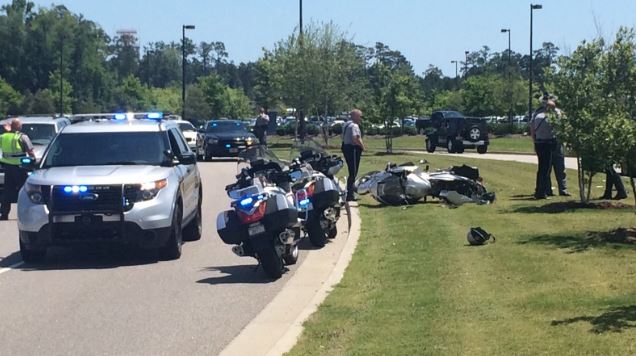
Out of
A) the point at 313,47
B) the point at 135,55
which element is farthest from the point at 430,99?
the point at 135,55

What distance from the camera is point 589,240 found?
12547 mm

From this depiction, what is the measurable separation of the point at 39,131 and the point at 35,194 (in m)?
10.8

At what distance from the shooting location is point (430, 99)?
297ft

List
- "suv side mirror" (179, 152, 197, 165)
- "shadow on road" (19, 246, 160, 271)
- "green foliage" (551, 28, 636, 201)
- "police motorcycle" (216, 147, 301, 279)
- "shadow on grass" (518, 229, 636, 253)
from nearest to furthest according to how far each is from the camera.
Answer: "police motorcycle" (216, 147, 301, 279), "shadow on grass" (518, 229, 636, 253), "shadow on road" (19, 246, 160, 271), "green foliage" (551, 28, 636, 201), "suv side mirror" (179, 152, 197, 165)

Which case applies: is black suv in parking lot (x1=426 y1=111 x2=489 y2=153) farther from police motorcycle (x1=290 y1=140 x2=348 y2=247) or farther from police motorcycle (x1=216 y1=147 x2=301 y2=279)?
police motorcycle (x1=216 y1=147 x2=301 y2=279)

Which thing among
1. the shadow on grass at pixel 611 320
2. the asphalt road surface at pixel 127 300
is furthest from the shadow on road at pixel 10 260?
the shadow on grass at pixel 611 320

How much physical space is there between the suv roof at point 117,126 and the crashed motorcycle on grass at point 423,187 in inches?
194

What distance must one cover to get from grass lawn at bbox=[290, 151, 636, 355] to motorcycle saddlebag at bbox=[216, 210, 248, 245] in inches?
49.6

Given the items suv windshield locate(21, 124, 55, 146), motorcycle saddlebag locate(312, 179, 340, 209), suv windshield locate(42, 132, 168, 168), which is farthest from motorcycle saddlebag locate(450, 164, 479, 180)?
suv windshield locate(21, 124, 55, 146)

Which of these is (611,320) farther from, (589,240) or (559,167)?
(559,167)

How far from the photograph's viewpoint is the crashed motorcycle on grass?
17766 mm

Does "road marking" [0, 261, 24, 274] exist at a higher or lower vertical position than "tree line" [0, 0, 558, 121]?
lower

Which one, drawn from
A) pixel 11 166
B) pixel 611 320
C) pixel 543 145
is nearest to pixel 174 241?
pixel 11 166

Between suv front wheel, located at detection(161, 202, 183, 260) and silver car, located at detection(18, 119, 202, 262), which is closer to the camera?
silver car, located at detection(18, 119, 202, 262)
